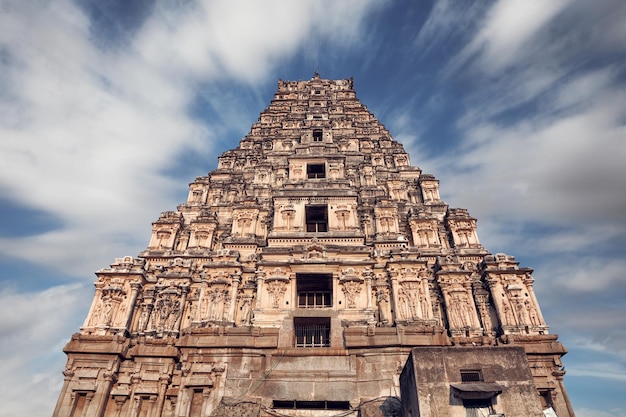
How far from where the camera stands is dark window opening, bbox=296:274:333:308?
2262 centimetres

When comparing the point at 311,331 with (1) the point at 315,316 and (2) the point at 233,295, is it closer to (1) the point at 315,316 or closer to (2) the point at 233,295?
(1) the point at 315,316

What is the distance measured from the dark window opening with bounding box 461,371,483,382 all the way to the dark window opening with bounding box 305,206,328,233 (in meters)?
14.9

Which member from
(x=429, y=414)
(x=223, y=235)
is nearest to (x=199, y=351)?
(x=223, y=235)

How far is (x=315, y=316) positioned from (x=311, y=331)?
49.7 inches

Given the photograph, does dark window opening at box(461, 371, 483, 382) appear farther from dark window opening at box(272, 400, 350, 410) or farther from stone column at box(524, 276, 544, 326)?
stone column at box(524, 276, 544, 326)

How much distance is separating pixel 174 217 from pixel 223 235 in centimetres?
393

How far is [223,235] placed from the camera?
2727 cm

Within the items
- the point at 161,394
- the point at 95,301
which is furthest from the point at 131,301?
the point at 161,394

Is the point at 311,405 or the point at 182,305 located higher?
the point at 182,305

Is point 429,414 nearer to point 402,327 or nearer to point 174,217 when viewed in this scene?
point 402,327

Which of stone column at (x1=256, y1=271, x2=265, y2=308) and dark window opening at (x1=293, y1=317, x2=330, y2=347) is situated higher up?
stone column at (x1=256, y1=271, x2=265, y2=308)

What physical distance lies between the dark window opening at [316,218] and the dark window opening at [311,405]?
12.2m

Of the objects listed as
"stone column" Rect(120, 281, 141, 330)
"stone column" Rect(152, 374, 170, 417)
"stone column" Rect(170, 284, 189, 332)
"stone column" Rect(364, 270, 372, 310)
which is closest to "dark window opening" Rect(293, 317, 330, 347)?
"stone column" Rect(364, 270, 372, 310)

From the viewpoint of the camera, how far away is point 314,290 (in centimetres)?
2347
